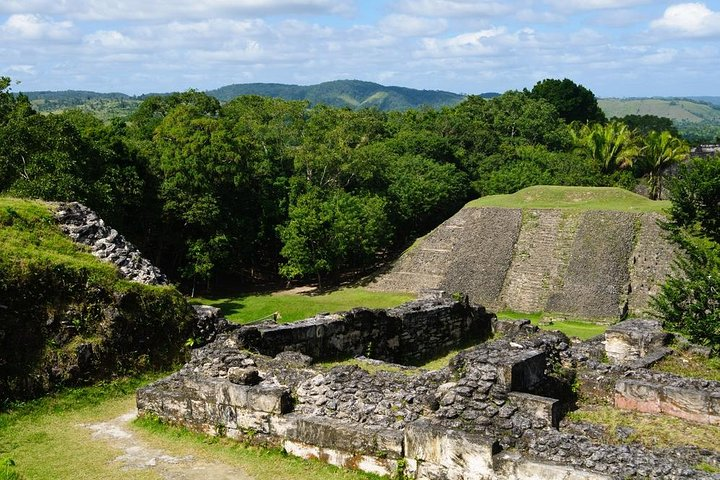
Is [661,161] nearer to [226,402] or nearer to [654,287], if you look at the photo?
[654,287]

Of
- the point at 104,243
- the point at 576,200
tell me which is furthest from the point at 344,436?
the point at 576,200

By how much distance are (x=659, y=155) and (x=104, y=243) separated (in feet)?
168

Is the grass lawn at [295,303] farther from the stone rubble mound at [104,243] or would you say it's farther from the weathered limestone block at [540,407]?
the weathered limestone block at [540,407]

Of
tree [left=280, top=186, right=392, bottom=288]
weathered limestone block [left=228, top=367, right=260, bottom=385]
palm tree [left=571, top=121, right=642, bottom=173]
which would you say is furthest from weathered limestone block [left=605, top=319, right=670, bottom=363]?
palm tree [left=571, top=121, right=642, bottom=173]

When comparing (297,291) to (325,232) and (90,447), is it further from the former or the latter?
(90,447)

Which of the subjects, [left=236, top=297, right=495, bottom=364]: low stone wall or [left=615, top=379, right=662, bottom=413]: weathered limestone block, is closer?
[left=615, top=379, right=662, bottom=413]: weathered limestone block

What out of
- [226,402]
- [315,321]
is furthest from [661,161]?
[226,402]

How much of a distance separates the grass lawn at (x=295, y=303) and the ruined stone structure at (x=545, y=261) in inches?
84.8

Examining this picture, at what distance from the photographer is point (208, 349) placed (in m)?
11.8

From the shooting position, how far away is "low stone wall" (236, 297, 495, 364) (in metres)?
13.4

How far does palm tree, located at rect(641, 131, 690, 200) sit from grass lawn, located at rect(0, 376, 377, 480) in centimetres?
5158

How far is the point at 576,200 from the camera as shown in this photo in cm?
4281

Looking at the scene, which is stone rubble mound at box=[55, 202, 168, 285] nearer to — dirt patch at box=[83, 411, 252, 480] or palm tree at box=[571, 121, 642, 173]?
dirt patch at box=[83, 411, 252, 480]

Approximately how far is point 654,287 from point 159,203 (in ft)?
78.8
